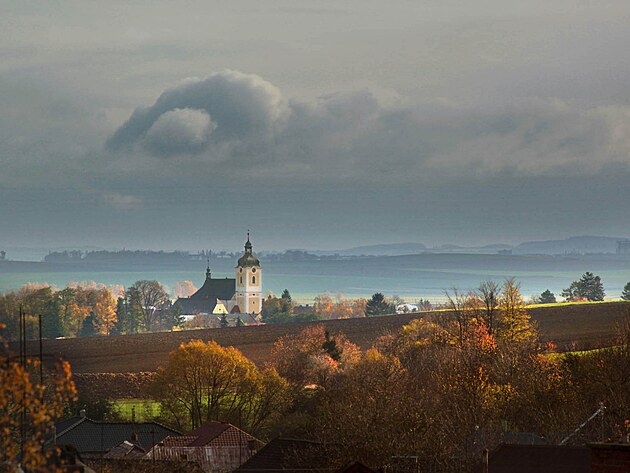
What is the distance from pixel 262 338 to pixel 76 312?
53.3 metres

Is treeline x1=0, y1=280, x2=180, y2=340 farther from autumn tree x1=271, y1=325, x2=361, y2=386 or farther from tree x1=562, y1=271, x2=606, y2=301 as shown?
tree x1=562, y1=271, x2=606, y2=301

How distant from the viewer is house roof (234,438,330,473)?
4688 centimetres

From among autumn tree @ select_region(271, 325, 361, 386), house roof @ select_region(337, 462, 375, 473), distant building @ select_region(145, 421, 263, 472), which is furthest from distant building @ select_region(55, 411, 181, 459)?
house roof @ select_region(337, 462, 375, 473)

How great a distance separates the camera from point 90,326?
165m

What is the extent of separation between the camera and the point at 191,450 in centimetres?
6209

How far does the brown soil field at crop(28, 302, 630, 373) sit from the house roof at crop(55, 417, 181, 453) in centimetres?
2514

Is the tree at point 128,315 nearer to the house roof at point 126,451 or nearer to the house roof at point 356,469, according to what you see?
the house roof at point 126,451

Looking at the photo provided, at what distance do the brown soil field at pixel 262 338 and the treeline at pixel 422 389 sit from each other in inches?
163

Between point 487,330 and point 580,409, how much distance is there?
1267 inches

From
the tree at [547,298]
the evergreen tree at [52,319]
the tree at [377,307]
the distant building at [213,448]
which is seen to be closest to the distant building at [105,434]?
the distant building at [213,448]

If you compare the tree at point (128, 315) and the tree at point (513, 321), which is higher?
the tree at point (128, 315)

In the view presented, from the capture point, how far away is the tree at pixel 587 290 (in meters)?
171

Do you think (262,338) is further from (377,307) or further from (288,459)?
(288,459)

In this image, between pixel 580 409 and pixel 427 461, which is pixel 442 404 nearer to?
pixel 580 409
